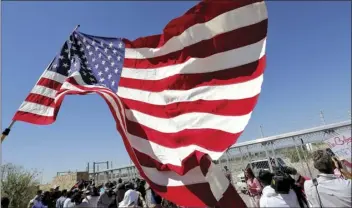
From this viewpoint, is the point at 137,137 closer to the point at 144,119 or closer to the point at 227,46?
the point at 144,119

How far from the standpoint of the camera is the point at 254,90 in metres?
3.21

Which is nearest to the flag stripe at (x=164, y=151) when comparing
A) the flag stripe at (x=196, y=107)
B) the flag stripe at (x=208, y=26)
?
the flag stripe at (x=196, y=107)

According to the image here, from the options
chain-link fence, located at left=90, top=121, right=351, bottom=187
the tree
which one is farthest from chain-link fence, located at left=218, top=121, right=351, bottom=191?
the tree

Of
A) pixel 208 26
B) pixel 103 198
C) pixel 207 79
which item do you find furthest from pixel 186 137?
pixel 103 198

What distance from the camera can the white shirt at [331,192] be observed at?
103 inches

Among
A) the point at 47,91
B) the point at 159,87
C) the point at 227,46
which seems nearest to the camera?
the point at 227,46

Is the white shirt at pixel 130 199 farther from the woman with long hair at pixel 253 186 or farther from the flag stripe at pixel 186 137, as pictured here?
the flag stripe at pixel 186 137

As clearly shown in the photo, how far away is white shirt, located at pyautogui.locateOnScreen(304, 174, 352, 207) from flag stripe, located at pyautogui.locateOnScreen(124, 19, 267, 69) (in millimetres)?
1685

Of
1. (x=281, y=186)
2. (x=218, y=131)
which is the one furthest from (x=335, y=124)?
(x=218, y=131)

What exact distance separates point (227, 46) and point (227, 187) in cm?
164

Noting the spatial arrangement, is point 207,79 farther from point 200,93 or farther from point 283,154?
point 283,154

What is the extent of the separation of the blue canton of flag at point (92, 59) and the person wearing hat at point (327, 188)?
274cm

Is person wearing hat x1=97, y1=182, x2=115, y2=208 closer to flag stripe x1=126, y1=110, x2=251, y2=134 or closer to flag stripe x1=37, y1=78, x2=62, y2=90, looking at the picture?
flag stripe x1=37, y1=78, x2=62, y2=90

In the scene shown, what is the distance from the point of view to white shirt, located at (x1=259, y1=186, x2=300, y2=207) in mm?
3029
